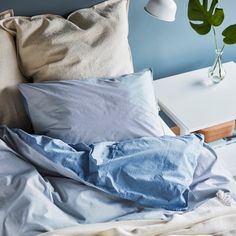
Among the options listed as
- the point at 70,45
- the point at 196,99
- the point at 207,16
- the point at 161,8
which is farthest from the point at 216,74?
the point at 70,45

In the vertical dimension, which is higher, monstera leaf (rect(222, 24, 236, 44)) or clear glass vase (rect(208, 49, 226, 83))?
monstera leaf (rect(222, 24, 236, 44))

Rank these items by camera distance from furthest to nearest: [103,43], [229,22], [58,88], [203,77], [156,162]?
[229,22]
[203,77]
[103,43]
[58,88]
[156,162]

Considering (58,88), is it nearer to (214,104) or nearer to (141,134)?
(141,134)

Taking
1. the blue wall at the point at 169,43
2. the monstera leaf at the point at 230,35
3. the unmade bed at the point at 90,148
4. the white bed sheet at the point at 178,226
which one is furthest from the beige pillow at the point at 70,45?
the white bed sheet at the point at 178,226

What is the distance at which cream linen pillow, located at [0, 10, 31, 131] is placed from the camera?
1.34 meters

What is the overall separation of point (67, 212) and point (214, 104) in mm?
827

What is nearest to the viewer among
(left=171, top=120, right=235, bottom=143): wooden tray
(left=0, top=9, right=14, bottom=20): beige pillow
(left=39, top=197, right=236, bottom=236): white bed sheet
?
(left=39, top=197, right=236, bottom=236): white bed sheet

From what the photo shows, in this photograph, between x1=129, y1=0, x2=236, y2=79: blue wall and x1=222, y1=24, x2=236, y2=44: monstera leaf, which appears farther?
x1=129, y1=0, x2=236, y2=79: blue wall

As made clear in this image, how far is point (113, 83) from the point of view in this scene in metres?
1.38

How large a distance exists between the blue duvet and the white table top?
0.33 metres

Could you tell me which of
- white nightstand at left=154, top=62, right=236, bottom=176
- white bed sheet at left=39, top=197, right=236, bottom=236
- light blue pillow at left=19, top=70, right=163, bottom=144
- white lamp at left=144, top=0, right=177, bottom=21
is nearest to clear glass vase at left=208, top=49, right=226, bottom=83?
white nightstand at left=154, top=62, right=236, bottom=176

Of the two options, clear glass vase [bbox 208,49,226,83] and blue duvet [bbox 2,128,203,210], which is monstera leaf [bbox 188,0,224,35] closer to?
clear glass vase [bbox 208,49,226,83]

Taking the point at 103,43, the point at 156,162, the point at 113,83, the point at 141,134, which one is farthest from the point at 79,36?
the point at 156,162

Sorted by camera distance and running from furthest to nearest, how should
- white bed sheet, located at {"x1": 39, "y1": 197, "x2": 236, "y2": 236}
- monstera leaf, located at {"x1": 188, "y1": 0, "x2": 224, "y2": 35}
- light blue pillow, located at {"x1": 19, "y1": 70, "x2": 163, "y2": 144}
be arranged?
monstera leaf, located at {"x1": 188, "y1": 0, "x2": 224, "y2": 35} → light blue pillow, located at {"x1": 19, "y1": 70, "x2": 163, "y2": 144} → white bed sheet, located at {"x1": 39, "y1": 197, "x2": 236, "y2": 236}
